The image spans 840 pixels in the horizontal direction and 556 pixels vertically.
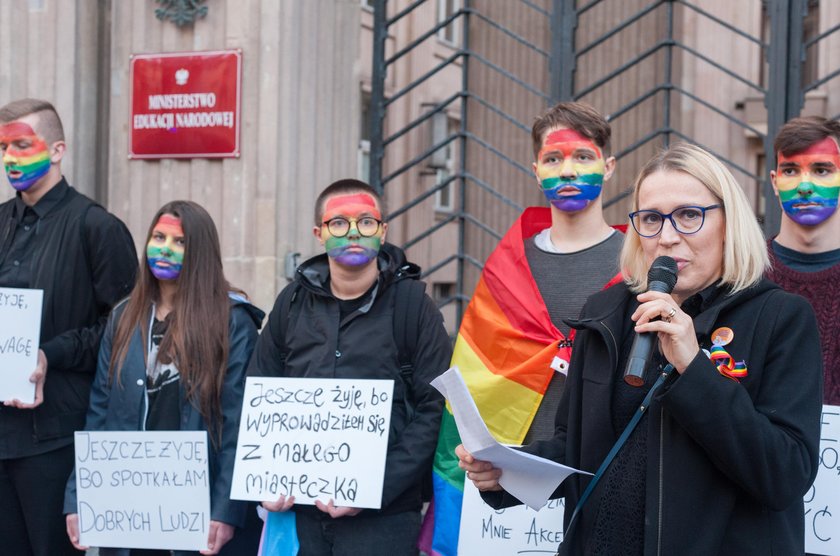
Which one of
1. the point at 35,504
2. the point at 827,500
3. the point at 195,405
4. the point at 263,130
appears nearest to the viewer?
the point at 827,500

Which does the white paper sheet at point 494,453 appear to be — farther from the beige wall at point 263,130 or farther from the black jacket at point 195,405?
the beige wall at point 263,130

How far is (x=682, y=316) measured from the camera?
2.20m

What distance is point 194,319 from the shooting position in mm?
4129

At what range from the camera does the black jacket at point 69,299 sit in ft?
14.2

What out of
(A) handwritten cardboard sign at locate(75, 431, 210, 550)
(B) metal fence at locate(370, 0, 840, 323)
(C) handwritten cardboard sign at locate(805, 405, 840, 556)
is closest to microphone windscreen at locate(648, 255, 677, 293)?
(C) handwritten cardboard sign at locate(805, 405, 840, 556)

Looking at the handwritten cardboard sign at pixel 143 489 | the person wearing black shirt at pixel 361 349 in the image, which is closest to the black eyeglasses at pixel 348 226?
the person wearing black shirt at pixel 361 349

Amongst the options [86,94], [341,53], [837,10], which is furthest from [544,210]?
[837,10]

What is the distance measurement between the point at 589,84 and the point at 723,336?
7.36 m

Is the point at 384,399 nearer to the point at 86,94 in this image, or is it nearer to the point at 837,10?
the point at 86,94

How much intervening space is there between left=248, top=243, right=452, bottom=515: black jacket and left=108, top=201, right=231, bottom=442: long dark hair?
29 cm

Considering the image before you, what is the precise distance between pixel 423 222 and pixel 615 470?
1590 cm

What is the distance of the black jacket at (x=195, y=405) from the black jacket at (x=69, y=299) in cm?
18

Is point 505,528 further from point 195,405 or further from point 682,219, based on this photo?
point 682,219

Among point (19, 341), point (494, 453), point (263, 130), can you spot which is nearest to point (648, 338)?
point (494, 453)
